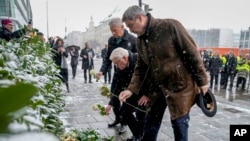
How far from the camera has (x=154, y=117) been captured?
10.1 feet

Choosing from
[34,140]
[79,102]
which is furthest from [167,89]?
[79,102]

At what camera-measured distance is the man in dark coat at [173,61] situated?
105 inches

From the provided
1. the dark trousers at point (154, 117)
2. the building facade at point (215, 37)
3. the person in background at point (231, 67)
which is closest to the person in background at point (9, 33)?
the dark trousers at point (154, 117)

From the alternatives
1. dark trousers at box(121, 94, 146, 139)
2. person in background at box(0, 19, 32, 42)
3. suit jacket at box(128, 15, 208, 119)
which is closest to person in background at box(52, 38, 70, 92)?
person in background at box(0, 19, 32, 42)

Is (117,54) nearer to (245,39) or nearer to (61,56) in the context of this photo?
(61,56)

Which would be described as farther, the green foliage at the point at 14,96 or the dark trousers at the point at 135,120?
the dark trousers at the point at 135,120

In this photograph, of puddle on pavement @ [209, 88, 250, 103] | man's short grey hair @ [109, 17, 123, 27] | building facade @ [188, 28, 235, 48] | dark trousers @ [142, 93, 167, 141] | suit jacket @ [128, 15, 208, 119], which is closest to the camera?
suit jacket @ [128, 15, 208, 119]

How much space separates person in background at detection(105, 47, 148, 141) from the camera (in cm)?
361

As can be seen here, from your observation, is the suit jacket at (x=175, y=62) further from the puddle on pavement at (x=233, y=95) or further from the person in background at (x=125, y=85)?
the puddle on pavement at (x=233, y=95)

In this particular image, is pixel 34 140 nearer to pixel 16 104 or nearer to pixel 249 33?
pixel 16 104

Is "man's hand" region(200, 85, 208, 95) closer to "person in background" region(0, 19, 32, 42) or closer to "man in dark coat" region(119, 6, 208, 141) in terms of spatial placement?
"man in dark coat" region(119, 6, 208, 141)

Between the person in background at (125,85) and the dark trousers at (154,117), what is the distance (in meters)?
0.45

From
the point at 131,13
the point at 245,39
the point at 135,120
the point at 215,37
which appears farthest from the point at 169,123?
the point at 215,37

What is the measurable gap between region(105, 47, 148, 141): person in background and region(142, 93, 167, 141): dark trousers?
45cm
